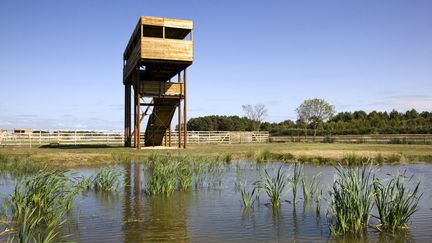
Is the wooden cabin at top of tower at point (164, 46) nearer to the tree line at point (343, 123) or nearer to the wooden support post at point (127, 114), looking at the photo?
the wooden support post at point (127, 114)

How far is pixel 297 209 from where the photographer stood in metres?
9.81

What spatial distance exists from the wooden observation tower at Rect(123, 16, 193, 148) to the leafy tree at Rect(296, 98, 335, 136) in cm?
4434

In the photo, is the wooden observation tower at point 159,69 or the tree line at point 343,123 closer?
the wooden observation tower at point 159,69

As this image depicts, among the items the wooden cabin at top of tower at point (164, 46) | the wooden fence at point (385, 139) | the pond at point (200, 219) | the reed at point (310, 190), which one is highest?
the wooden cabin at top of tower at point (164, 46)

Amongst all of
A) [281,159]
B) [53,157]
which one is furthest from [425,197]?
[53,157]

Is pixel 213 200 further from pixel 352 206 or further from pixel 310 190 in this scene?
pixel 352 206

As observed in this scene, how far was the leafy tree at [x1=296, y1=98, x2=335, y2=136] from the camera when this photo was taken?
7331 cm

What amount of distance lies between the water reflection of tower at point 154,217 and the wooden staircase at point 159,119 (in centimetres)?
1779

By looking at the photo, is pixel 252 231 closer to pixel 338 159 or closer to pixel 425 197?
pixel 425 197

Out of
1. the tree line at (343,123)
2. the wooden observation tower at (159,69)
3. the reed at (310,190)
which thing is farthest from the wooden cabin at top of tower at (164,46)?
the tree line at (343,123)

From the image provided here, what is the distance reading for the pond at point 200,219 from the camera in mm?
7531

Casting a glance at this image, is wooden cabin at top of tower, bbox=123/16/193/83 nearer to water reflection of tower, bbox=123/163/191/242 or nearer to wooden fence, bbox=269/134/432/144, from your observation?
water reflection of tower, bbox=123/163/191/242

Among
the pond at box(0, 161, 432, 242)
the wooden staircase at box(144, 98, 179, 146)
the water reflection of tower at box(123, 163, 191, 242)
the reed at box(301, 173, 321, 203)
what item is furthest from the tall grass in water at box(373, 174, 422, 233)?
the wooden staircase at box(144, 98, 179, 146)

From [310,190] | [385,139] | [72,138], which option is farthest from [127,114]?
[385,139]
